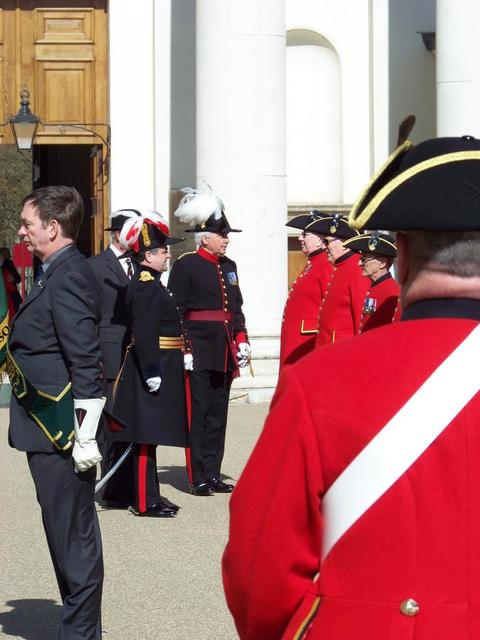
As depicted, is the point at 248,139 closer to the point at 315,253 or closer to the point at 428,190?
the point at 315,253

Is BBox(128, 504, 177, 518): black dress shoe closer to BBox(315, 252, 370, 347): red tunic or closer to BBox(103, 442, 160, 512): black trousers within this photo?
BBox(103, 442, 160, 512): black trousers

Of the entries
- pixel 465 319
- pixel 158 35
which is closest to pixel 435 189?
pixel 465 319

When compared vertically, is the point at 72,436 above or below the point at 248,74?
below

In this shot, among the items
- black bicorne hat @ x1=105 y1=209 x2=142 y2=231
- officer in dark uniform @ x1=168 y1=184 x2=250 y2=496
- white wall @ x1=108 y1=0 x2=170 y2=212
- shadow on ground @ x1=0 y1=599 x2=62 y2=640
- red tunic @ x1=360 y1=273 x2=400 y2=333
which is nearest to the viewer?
shadow on ground @ x1=0 y1=599 x2=62 y2=640

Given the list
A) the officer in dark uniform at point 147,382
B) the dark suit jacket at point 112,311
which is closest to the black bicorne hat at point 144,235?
the officer in dark uniform at point 147,382

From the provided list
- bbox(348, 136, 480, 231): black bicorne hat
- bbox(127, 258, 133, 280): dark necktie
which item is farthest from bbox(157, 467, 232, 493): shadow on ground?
bbox(348, 136, 480, 231): black bicorne hat

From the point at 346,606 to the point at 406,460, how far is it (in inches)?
9.5

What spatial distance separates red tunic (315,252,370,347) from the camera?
8.40m

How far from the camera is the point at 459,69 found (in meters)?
14.0

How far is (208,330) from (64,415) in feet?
13.9

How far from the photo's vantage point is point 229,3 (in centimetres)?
1399

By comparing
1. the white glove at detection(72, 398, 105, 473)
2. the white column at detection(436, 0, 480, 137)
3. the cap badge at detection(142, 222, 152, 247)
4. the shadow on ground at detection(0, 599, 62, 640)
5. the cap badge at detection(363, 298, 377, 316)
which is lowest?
the shadow on ground at detection(0, 599, 62, 640)

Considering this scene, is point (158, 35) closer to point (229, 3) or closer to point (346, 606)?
point (229, 3)

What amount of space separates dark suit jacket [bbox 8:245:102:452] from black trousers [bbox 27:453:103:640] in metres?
0.09
